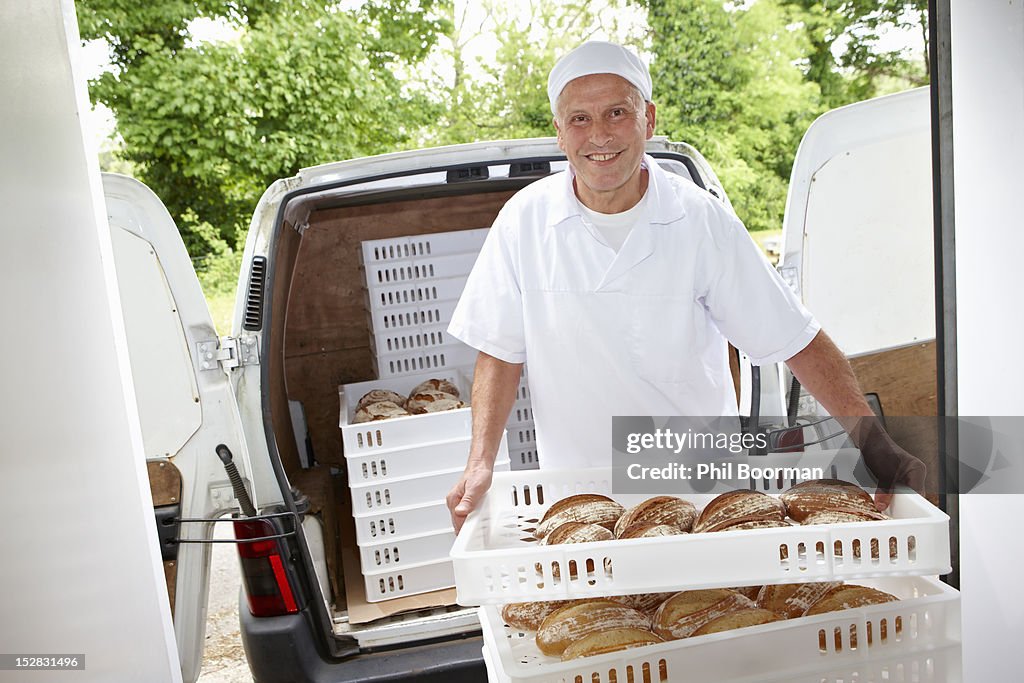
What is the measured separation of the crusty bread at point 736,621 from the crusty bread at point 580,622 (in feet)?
0.28

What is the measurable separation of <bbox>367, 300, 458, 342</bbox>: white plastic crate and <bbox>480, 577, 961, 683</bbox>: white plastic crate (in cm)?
263

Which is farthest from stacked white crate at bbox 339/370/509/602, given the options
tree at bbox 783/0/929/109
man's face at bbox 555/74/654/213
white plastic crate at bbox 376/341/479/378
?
tree at bbox 783/0/929/109

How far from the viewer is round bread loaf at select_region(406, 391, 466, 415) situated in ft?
10.8

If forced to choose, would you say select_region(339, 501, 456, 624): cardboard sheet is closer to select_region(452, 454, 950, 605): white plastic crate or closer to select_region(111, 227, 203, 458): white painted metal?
select_region(111, 227, 203, 458): white painted metal

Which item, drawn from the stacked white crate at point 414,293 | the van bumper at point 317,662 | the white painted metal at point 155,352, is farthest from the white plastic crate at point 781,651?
the stacked white crate at point 414,293

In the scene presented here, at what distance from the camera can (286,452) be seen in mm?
3207

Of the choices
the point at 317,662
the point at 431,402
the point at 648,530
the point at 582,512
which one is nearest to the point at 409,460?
the point at 431,402

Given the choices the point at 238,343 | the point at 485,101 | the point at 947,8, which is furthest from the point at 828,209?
the point at 485,101

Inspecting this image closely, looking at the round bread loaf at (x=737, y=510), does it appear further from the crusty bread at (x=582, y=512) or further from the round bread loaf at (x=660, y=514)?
the crusty bread at (x=582, y=512)

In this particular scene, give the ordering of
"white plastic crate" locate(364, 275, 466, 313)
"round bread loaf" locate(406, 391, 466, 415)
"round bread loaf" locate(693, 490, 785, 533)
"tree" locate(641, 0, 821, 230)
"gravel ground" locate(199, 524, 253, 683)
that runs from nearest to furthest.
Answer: "round bread loaf" locate(693, 490, 785, 533)
"round bread loaf" locate(406, 391, 466, 415)
"white plastic crate" locate(364, 275, 466, 313)
"gravel ground" locate(199, 524, 253, 683)
"tree" locate(641, 0, 821, 230)

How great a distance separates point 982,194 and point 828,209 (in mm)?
1390

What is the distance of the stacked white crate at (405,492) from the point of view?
2885mm

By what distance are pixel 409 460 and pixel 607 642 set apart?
1877 millimetres

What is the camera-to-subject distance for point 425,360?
12.3 feet
